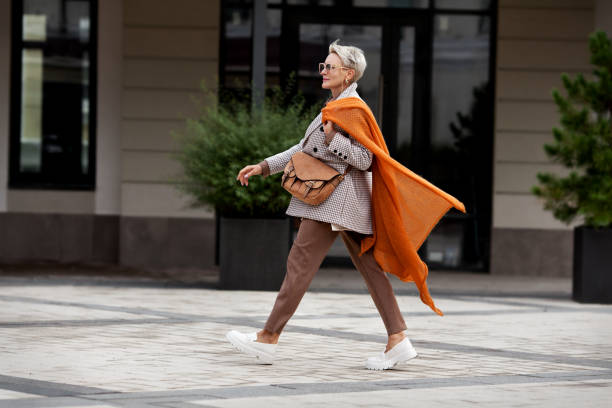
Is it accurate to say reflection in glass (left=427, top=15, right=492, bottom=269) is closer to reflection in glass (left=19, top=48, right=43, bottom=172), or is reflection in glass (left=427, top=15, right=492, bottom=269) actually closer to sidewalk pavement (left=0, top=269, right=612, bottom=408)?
sidewalk pavement (left=0, top=269, right=612, bottom=408)

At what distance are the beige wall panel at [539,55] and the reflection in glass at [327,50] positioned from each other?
145 cm

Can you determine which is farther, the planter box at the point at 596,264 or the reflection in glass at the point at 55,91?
the reflection in glass at the point at 55,91

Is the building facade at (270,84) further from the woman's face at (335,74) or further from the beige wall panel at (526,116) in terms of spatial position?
the woman's face at (335,74)

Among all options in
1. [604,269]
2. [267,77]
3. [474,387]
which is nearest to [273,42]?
[267,77]

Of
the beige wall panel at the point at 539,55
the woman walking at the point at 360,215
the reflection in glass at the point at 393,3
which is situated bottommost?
the woman walking at the point at 360,215

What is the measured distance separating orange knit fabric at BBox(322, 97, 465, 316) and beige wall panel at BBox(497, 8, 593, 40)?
7.92 meters

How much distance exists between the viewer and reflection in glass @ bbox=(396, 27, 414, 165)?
45.8ft

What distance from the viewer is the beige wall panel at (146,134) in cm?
1373

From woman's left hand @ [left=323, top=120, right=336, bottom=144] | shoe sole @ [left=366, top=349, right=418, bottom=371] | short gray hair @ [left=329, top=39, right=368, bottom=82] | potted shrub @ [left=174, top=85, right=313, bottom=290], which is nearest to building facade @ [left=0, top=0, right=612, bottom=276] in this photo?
potted shrub @ [left=174, top=85, right=313, bottom=290]

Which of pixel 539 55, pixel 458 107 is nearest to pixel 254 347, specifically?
pixel 458 107

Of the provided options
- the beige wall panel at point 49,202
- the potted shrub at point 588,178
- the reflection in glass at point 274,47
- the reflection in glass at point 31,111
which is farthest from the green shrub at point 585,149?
the reflection in glass at point 31,111

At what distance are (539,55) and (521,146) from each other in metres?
1.08

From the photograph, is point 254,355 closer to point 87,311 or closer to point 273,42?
point 87,311

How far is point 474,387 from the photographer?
5766 mm
